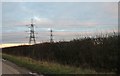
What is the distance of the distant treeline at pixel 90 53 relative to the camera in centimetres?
2058

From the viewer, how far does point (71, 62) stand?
94.8 ft

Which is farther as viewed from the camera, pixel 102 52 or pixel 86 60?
pixel 86 60

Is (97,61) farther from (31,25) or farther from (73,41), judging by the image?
(31,25)

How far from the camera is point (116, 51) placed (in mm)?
20172

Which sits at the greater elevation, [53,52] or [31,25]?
[31,25]

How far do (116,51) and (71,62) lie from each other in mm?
9086

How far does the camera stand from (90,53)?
84.0 feet

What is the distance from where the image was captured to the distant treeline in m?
20.6

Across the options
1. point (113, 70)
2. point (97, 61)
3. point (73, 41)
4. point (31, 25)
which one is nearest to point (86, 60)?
point (97, 61)

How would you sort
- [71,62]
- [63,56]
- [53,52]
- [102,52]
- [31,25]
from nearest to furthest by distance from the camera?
[102,52]
[71,62]
[63,56]
[53,52]
[31,25]

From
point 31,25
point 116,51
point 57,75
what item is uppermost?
point 31,25

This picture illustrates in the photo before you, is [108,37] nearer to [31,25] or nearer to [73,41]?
[73,41]

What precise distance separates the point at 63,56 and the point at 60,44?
2.20 meters

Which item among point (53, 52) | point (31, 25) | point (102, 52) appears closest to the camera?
point (102, 52)
